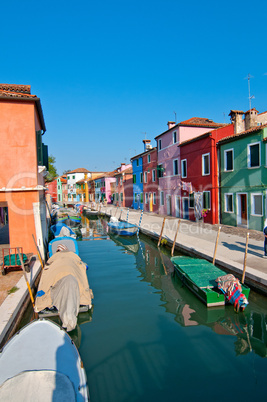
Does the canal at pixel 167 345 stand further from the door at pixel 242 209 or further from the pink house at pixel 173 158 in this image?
the pink house at pixel 173 158

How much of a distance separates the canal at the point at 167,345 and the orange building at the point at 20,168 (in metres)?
3.73

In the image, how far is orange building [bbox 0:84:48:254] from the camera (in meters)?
11.5

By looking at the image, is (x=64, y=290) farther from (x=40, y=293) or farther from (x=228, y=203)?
(x=228, y=203)

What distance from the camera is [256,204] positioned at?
16.3 metres

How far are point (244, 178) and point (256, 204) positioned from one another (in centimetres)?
181

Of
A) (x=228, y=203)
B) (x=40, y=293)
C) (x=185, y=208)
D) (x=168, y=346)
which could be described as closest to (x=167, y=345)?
(x=168, y=346)

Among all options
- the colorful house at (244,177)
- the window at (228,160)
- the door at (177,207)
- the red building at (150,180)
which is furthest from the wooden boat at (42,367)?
the red building at (150,180)

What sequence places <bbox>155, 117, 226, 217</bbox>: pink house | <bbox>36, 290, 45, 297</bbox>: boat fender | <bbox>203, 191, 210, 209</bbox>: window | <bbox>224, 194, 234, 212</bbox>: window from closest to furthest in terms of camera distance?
<bbox>36, 290, 45, 297</bbox>: boat fender < <bbox>224, 194, 234, 212</bbox>: window < <bbox>203, 191, 210, 209</bbox>: window < <bbox>155, 117, 226, 217</bbox>: pink house

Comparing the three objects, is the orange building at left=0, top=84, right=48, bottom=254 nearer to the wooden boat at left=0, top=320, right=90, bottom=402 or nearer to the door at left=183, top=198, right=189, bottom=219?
the wooden boat at left=0, top=320, right=90, bottom=402

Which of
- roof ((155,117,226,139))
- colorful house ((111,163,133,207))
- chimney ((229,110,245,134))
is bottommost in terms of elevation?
colorful house ((111,163,133,207))

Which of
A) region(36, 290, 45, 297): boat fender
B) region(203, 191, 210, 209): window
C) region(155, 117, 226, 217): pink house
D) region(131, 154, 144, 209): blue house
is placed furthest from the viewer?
region(131, 154, 144, 209): blue house

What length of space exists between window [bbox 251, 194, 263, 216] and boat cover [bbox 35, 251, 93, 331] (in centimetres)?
1130

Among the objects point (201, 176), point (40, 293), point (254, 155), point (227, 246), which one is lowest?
point (40, 293)

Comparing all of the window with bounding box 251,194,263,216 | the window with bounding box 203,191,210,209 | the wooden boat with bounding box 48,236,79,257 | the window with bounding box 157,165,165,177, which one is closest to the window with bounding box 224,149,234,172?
the window with bounding box 203,191,210,209
